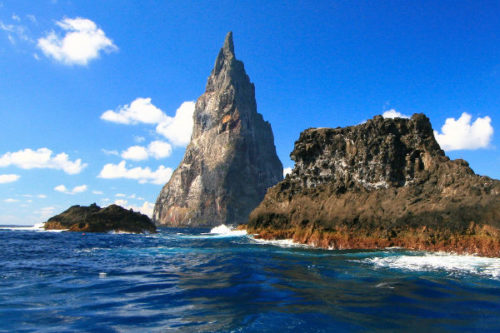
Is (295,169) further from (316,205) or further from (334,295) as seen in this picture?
(334,295)

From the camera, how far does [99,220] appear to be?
7819 cm

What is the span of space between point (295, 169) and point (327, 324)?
42955 millimetres

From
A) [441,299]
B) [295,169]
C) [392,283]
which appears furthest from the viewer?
[295,169]

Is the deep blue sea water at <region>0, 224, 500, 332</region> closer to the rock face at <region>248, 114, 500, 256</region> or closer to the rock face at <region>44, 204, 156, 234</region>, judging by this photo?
the rock face at <region>248, 114, 500, 256</region>

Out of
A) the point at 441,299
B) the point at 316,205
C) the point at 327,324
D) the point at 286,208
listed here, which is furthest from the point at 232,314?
the point at 286,208

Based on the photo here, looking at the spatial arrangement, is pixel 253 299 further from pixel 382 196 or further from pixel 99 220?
pixel 99 220

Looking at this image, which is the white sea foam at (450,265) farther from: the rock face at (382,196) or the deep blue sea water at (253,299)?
the rock face at (382,196)

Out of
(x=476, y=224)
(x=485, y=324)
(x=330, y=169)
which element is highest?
(x=330, y=169)

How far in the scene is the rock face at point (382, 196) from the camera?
27.0 m

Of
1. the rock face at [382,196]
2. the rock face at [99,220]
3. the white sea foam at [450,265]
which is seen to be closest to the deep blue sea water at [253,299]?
the white sea foam at [450,265]

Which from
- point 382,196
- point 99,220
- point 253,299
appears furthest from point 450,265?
point 99,220

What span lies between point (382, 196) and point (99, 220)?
6715cm

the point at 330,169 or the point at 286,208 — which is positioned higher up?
the point at 330,169

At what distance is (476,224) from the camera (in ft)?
85.0
